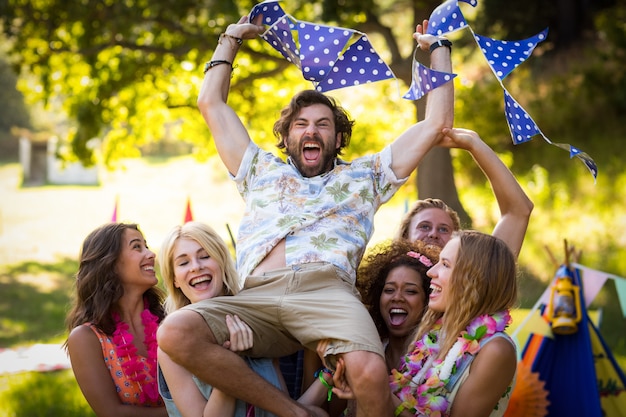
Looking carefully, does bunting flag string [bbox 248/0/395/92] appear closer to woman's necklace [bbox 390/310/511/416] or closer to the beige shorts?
the beige shorts

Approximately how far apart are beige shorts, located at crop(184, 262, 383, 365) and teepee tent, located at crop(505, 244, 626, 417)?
1.38m

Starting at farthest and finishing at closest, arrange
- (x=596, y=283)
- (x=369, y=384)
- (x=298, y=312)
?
(x=596, y=283)
(x=298, y=312)
(x=369, y=384)

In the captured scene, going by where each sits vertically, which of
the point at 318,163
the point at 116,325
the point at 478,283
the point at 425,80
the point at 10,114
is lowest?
the point at 116,325

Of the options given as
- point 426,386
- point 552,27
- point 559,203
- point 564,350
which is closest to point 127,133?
point 559,203

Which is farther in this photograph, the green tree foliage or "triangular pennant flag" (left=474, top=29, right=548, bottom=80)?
the green tree foliage

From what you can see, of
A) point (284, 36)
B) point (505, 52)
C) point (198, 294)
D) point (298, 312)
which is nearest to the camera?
point (298, 312)

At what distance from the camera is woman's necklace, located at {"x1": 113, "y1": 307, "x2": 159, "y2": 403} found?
123 inches

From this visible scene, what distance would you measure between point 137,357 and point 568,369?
2.09m

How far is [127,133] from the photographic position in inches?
356

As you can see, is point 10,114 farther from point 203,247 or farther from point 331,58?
point 203,247

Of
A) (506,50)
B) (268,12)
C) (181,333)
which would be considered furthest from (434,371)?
(268,12)

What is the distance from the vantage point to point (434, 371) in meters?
2.77

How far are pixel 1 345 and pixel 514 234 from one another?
4854 mm

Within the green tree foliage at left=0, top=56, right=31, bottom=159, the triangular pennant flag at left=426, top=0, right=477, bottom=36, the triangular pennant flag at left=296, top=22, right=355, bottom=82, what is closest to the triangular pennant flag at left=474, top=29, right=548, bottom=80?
the triangular pennant flag at left=426, top=0, right=477, bottom=36
